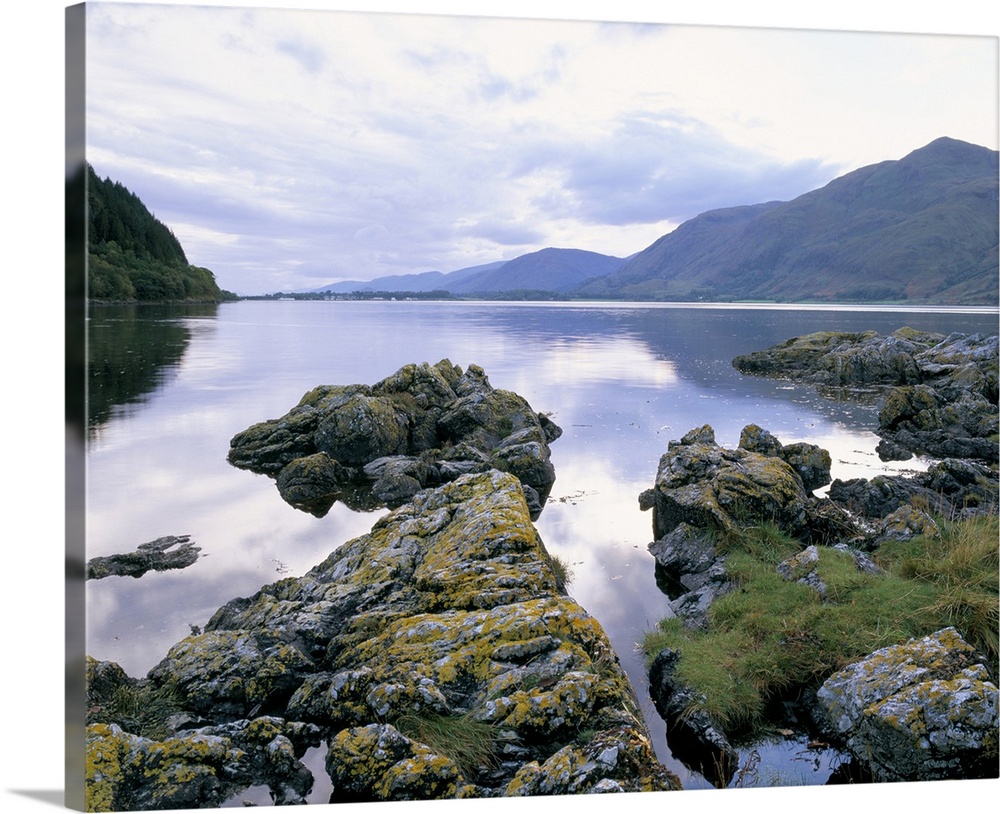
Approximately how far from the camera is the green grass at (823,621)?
652 centimetres

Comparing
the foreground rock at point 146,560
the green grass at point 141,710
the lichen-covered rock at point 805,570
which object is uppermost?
the lichen-covered rock at point 805,570

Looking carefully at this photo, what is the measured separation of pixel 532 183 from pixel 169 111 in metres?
5.86

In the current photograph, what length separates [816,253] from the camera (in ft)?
403

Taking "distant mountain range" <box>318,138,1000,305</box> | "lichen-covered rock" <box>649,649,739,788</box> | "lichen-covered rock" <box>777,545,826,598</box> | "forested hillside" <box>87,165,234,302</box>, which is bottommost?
"lichen-covered rock" <box>649,649,739,788</box>

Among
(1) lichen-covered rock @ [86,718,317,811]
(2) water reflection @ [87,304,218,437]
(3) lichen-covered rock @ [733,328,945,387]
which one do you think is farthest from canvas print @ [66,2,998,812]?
(3) lichen-covered rock @ [733,328,945,387]

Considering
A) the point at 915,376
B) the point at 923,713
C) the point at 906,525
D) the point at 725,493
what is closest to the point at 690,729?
the point at 923,713

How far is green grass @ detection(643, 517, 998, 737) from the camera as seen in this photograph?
21.4 ft

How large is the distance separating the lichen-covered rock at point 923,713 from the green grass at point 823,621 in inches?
33.8

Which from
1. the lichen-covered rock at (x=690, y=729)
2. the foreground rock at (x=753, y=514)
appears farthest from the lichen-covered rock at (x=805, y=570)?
the lichen-covered rock at (x=690, y=729)

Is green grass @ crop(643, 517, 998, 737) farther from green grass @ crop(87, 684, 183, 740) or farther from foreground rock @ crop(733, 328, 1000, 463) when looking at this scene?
foreground rock @ crop(733, 328, 1000, 463)

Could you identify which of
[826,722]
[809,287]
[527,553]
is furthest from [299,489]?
[809,287]

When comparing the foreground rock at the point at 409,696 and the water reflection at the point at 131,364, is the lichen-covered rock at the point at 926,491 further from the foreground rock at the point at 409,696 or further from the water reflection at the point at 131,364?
the water reflection at the point at 131,364

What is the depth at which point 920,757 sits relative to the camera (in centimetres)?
519

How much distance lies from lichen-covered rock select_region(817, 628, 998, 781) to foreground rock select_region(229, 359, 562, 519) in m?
8.05
